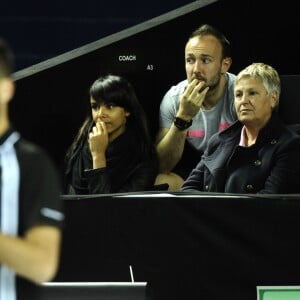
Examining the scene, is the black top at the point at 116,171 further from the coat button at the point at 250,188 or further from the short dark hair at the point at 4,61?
the short dark hair at the point at 4,61

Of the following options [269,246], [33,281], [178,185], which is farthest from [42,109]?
[33,281]

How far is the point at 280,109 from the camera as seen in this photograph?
5539 mm

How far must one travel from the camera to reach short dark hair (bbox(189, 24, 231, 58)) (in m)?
5.68

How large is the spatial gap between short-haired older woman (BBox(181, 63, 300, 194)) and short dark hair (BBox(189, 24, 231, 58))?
0.55 meters

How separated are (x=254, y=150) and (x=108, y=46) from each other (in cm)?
146

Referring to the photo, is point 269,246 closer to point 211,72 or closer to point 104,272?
point 104,272

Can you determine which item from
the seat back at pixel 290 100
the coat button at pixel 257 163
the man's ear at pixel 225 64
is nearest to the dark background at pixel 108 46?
the man's ear at pixel 225 64

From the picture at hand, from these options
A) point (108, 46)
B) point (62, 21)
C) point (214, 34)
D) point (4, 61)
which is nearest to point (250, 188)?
point (214, 34)

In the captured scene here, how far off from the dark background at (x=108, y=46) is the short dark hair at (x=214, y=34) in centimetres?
19

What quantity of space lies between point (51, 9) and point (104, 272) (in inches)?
84.6

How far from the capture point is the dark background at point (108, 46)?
5957 millimetres

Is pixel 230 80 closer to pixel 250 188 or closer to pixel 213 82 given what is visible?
pixel 213 82

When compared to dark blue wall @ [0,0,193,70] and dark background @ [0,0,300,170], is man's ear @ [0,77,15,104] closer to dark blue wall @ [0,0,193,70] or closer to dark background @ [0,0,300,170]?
dark background @ [0,0,300,170]

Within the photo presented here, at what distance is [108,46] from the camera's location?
19.9 feet
